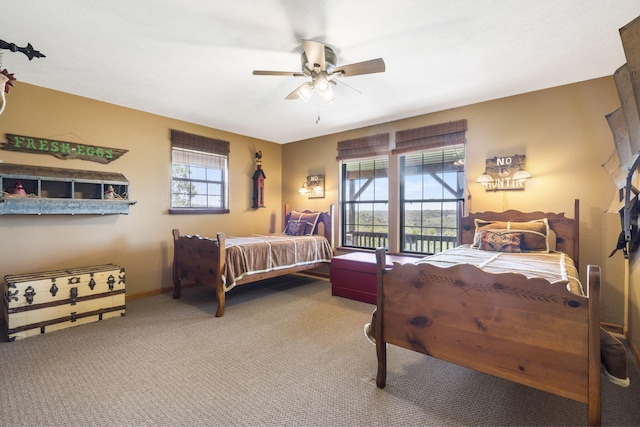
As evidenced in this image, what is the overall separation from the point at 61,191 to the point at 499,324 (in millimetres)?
4485

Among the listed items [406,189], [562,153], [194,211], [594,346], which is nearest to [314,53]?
[594,346]

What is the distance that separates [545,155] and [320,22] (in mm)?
2918

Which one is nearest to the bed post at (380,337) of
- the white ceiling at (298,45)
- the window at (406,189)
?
the white ceiling at (298,45)

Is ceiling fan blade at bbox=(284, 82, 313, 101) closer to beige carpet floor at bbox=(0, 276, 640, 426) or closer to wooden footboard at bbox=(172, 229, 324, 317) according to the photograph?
wooden footboard at bbox=(172, 229, 324, 317)

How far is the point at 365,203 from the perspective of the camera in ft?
16.6

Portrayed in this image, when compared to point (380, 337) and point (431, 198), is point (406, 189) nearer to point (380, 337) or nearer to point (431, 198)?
point (431, 198)

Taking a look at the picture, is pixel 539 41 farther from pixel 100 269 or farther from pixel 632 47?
pixel 100 269

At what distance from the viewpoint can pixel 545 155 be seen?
3352 mm

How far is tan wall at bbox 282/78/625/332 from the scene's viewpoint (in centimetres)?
302

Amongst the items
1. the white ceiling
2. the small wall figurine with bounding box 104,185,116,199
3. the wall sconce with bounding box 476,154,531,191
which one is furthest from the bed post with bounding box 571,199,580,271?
the small wall figurine with bounding box 104,185,116,199

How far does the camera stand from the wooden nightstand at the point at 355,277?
3830 mm

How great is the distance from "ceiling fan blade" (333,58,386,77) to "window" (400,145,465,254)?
220 cm

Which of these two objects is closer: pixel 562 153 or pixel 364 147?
pixel 562 153

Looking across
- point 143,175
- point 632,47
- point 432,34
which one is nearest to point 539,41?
point 432,34
